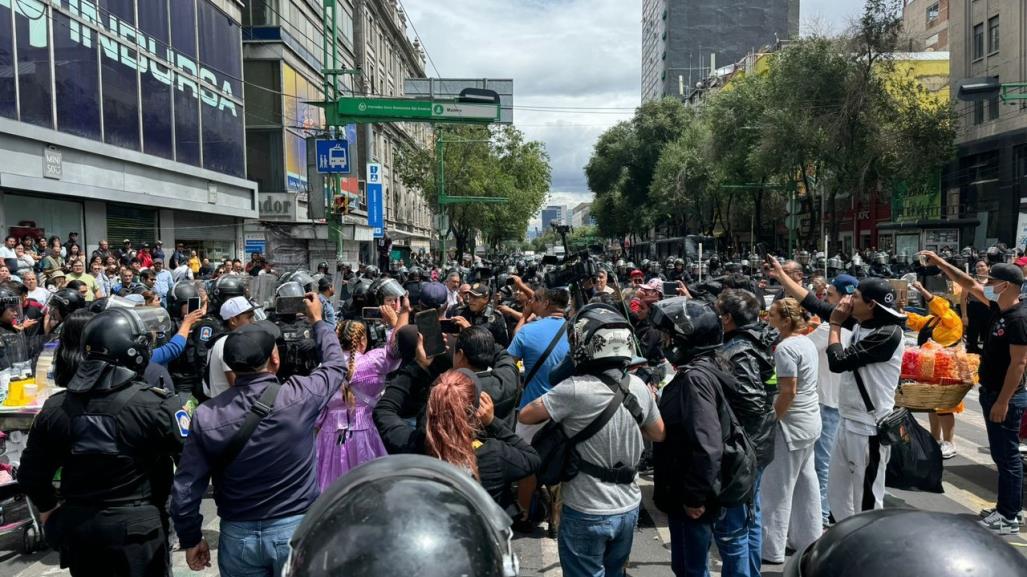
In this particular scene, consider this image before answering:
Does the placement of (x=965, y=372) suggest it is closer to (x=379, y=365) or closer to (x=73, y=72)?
(x=379, y=365)

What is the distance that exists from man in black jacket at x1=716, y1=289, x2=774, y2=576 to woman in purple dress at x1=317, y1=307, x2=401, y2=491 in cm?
195

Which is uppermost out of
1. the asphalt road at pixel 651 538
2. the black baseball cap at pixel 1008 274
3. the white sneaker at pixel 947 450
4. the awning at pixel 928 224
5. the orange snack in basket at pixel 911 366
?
the awning at pixel 928 224

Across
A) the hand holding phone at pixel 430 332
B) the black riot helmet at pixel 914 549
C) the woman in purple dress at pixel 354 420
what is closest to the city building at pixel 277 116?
the woman in purple dress at pixel 354 420

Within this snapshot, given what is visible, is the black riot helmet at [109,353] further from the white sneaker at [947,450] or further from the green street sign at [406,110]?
the green street sign at [406,110]

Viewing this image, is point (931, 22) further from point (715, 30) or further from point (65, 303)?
point (715, 30)

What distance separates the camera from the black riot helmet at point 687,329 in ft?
11.4

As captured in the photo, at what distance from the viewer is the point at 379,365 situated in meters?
4.28

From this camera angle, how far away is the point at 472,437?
2.98 metres

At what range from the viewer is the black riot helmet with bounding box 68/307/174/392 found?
9.84 ft

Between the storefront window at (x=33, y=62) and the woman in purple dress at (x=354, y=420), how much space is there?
14.6 m

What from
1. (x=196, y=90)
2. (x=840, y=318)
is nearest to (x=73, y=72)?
(x=196, y=90)

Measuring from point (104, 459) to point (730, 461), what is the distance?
2.79 meters

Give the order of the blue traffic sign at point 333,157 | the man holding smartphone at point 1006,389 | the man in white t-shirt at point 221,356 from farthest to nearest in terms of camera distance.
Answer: the blue traffic sign at point 333,157
the man holding smartphone at point 1006,389
the man in white t-shirt at point 221,356

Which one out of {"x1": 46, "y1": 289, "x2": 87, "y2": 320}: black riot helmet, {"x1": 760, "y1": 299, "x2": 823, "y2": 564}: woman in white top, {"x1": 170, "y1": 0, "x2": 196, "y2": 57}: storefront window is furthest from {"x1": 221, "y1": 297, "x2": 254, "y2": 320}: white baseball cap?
{"x1": 170, "y1": 0, "x2": 196, "y2": 57}: storefront window
